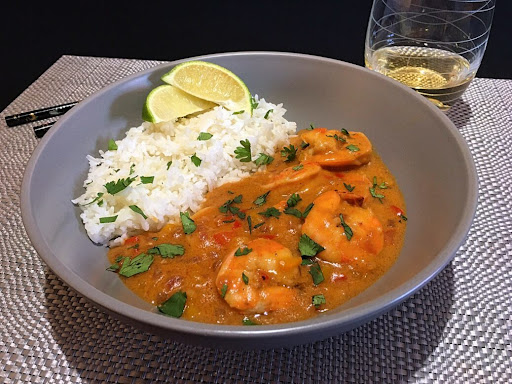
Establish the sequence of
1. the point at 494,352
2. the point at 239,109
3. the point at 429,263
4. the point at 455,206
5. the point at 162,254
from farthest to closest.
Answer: the point at 239,109
the point at 162,254
the point at 455,206
the point at 494,352
the point at 429,263

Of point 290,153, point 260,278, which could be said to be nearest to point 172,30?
point 290,153

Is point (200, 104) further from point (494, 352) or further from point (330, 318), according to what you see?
point (494, 352)

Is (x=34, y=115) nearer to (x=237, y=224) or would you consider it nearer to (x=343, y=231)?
(x=237, y=224)

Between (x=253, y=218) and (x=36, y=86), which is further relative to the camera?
(x=36, y=86)

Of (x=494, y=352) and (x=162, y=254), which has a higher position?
(x=162, y=254)

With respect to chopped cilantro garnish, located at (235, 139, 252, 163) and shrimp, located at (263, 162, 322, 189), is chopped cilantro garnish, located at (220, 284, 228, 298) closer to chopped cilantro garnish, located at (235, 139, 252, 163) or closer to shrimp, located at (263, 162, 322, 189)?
shrimp, located at (263, 162, 322, 189)

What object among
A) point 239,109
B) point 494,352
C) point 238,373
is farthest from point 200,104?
point 494,352

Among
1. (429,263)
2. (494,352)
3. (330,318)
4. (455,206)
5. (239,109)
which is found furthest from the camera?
(239,109)

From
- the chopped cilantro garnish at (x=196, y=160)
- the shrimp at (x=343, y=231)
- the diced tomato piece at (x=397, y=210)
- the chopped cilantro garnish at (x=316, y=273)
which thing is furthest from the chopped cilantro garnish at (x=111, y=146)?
the diced tomato piece at (x=397, y=210)
